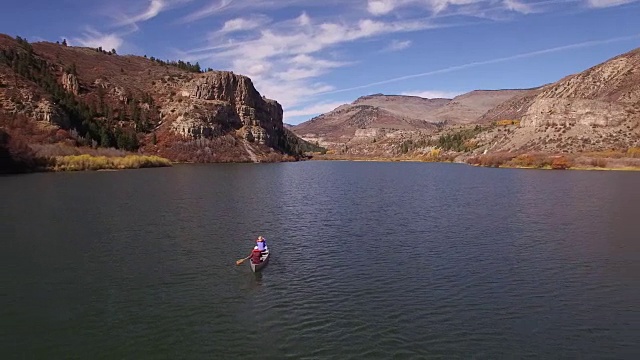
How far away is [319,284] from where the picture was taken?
30.7 metres

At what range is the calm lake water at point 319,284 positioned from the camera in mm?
22125

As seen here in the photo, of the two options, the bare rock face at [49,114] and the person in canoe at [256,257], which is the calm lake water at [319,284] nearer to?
the person in canoe at [256,257]

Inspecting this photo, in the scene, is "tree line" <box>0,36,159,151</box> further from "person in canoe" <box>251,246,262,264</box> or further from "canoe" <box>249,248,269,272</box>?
"person in canoe" <box>251,246,262,264</box>

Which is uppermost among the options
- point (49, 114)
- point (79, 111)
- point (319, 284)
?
point (79, 111)

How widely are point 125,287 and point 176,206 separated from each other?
114ft

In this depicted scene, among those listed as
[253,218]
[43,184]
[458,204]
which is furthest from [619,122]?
[43,184]

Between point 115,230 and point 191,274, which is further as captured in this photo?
point 115,230

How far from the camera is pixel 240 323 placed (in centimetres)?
2425

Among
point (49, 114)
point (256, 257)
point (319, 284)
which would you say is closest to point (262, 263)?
point (256, 257)

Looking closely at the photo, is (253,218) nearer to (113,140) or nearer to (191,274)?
(191,274)

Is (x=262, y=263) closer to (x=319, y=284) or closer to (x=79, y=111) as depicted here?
(x=319, y=284)

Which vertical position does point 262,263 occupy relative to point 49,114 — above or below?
below

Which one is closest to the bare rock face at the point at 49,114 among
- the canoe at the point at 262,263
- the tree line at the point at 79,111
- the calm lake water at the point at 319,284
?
the tree line at the point at 79,111

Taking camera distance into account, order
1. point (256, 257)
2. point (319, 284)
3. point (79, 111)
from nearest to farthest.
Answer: point (319, 284) < point (256, 257) < point (79, 111)
